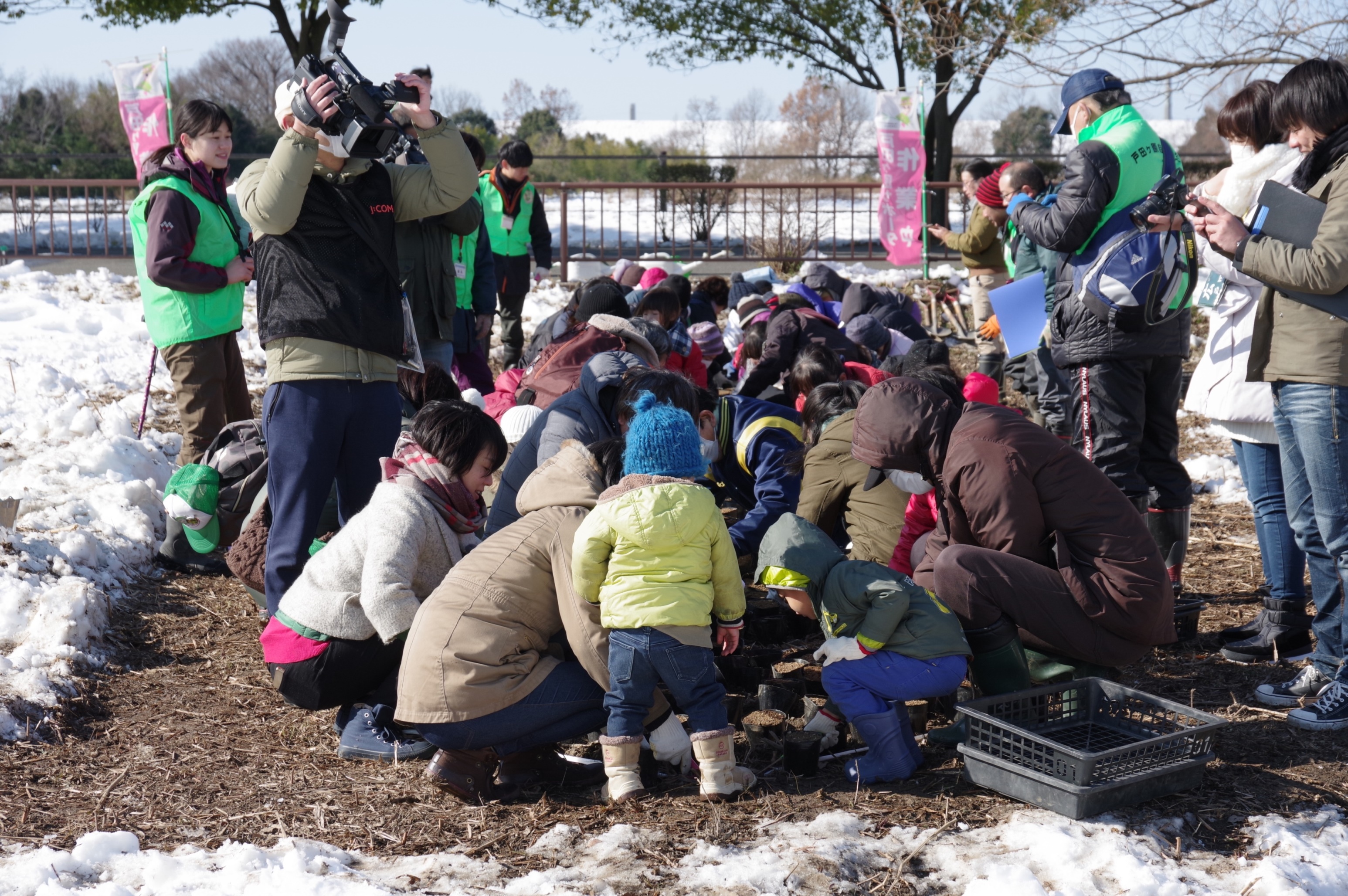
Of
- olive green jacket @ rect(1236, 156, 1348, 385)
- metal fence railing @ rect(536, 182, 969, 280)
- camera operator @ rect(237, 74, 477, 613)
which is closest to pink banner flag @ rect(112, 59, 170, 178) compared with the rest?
metal fence railing @ rect(536, 182, 969, 280)

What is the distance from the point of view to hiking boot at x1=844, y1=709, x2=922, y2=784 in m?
3.09

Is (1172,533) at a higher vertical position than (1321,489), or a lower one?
lower

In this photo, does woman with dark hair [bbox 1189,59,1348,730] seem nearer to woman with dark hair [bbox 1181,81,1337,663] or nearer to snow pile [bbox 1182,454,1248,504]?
woman with dark hair [bbox 1181,81,1337,663]

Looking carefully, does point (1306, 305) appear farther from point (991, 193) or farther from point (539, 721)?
point (991, 193)

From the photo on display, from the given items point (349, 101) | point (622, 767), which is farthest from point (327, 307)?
point (622, 767)

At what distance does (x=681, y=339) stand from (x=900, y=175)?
25.8 ft

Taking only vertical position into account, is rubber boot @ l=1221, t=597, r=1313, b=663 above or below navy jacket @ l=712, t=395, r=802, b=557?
below

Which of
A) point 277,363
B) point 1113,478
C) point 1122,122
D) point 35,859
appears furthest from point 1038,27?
point 35,859

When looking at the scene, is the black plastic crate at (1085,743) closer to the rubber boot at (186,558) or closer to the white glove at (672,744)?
the white glove at (672,744)

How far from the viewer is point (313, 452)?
3.69 metres

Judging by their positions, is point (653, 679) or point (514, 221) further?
point (514, 221)

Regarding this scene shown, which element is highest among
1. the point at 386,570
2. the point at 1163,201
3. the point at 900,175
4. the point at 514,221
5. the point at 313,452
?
the point at 900,175

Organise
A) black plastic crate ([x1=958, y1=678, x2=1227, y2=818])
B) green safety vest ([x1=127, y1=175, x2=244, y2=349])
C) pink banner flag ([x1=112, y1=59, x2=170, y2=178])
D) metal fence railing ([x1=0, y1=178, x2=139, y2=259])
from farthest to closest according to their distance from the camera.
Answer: metal fence railing ([x1=0, y1=178, x2=139, y2=259]) → pink banner flag ([x1=112, y1=59, x2=170, y2=178]) → green safety vest ([x1=127, y1=175, x2=244, y2=349]) → black plastic crate ([x1=958, y1=678, x2=1227, y2=818])

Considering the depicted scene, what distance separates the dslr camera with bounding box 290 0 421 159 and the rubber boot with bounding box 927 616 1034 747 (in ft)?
7.72
